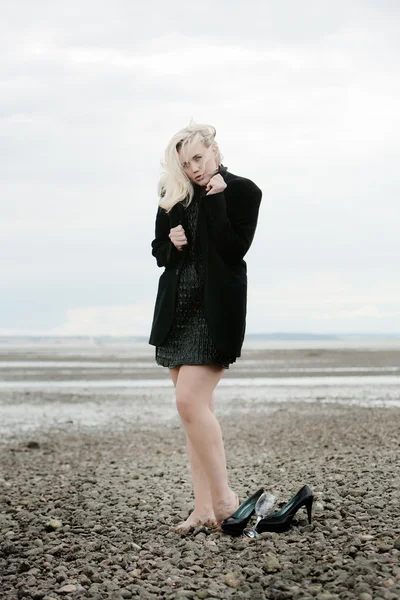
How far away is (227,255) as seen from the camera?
4.43 metres

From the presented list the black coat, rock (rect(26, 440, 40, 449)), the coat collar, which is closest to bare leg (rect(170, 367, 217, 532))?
the black coat

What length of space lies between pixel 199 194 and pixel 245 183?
332mm

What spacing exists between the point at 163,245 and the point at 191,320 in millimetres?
538

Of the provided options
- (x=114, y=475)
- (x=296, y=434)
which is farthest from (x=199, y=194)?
(x=296, y=434)

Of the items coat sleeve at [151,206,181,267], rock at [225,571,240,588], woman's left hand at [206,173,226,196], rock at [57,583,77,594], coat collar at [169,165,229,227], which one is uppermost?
woman's left hand at [206,173,226,196]

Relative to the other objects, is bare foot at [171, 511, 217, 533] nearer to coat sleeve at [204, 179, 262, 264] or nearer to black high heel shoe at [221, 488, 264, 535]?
black high heel shoe at [221, 488, 264, 535]

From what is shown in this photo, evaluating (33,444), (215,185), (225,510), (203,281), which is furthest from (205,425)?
(33,444)

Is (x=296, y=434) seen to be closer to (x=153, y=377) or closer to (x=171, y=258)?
(x=171, y=258)

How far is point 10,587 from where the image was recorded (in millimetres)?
3992

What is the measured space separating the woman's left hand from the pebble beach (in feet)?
6.88

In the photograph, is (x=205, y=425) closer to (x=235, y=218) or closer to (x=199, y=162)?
(x=235, y=218)

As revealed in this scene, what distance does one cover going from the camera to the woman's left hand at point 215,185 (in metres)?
4.41

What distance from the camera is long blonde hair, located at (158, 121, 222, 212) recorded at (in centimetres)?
446

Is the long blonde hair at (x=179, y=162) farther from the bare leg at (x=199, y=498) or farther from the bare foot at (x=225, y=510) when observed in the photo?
the bare foot at (x=225, y=510)
